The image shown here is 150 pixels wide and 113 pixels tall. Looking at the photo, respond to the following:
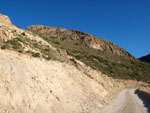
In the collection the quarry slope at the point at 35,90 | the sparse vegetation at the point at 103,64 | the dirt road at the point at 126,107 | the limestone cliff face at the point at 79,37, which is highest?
the limestone cliff face at the point at 79,37

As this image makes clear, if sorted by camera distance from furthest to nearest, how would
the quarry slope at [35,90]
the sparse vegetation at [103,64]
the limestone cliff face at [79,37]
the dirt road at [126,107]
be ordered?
the limestone cliff face at [79,37] < the sparse vegetation at [103,64] < the dirt road at [126,107] < the quarry slope at [35,90]

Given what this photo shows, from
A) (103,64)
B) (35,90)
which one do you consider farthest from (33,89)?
(103,64)

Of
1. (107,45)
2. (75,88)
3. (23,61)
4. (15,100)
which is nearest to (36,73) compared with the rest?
(23,61)

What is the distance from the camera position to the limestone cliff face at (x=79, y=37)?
275 feet

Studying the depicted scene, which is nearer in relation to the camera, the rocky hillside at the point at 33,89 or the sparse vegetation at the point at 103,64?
the rocky hillside at the point at 33,89

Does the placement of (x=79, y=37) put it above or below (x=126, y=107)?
above

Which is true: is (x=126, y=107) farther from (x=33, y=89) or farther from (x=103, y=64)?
(x=103, y=64)

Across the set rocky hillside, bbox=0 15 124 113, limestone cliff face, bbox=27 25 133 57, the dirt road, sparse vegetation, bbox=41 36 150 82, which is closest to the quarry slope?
rocky hillside, bbox=0 15 124 113

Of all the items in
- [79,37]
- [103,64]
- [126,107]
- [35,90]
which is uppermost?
[79,37]

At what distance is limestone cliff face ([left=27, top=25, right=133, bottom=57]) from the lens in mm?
83738

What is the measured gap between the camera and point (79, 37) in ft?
285

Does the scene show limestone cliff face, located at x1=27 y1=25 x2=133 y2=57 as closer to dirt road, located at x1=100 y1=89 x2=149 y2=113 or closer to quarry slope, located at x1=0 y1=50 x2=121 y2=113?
dirt road, located at x1=100 y1=89 x2=149 y2=113

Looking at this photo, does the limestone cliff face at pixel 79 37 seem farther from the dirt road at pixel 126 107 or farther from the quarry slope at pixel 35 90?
the quarry slope at pixel 35 90

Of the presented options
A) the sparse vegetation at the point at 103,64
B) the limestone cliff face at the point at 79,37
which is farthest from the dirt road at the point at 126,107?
the limestone cliff face at the point at 79,37
